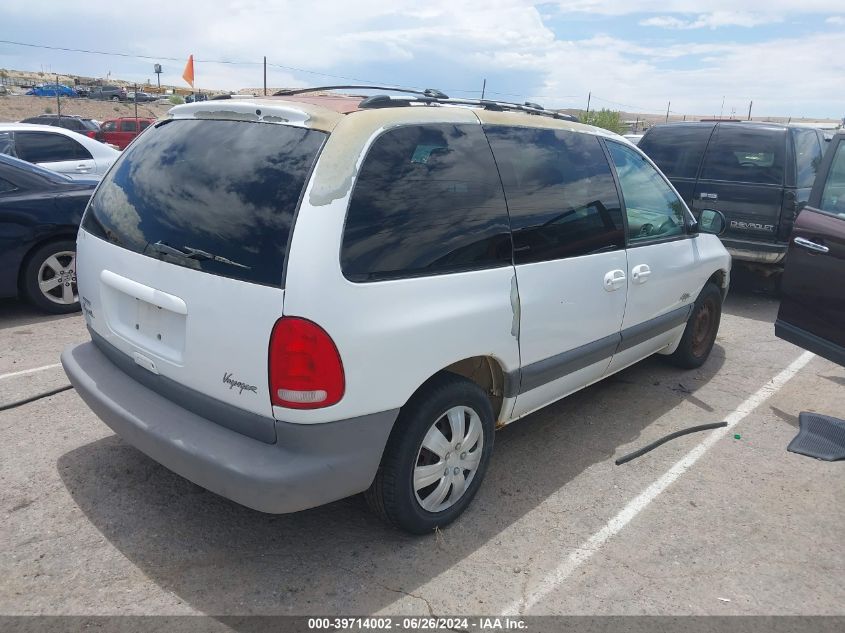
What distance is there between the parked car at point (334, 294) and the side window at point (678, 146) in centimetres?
509

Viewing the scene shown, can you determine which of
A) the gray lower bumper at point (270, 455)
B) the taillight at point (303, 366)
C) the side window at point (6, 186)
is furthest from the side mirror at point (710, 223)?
the side window at point (6, 186)

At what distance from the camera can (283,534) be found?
3.04 m

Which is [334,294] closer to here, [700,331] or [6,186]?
[700,331]

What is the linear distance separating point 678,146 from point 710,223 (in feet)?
12.6

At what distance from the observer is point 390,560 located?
288cm

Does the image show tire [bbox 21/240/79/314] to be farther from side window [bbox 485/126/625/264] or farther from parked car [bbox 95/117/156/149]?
parked car [bbox 95/117/156/149]

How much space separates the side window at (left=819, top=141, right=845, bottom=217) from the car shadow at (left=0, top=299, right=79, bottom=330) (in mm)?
6157

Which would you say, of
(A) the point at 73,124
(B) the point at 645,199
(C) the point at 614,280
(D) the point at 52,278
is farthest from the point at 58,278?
(A) the point at 73,124

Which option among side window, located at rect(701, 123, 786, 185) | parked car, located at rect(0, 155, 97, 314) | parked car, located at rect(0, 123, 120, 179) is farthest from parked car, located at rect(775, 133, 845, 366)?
parked car, located at rect(0, 123, 120, 179)

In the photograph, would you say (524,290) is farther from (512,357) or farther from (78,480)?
(78,480)

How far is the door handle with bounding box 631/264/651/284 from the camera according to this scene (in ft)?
13.0

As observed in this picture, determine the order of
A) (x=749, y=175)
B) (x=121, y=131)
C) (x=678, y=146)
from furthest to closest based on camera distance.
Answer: (x=121, y=131), (x=678, y=146), (x=749, y=175)

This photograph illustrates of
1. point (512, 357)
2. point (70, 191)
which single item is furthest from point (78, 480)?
point (70, 191)

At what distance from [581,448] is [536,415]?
1.65 feet
